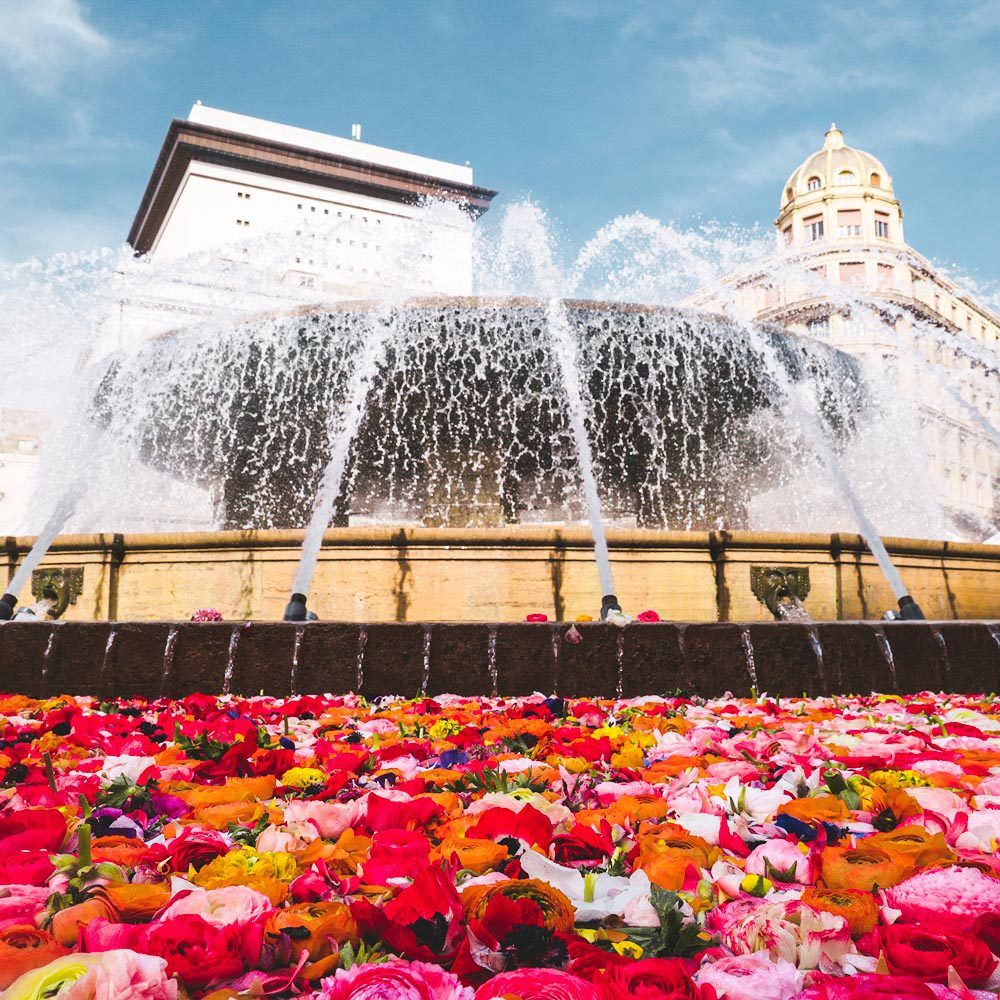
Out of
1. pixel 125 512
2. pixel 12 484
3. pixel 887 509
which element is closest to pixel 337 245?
pixel 12 484

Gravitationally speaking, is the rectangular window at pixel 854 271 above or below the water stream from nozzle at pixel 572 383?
above

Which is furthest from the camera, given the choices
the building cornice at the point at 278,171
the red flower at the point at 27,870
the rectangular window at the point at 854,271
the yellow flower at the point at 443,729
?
→ the building cornice at the point at 278,171

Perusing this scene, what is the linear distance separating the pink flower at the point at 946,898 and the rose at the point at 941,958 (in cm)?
9

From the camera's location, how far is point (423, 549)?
21.0 ft

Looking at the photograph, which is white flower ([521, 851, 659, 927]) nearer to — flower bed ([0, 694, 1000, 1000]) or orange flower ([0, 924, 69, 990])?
flower bed ([0, 694, 1000, 1000])

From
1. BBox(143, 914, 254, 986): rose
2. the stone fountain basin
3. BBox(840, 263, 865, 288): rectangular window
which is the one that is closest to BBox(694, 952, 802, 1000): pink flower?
BBox(143, 914, 254, 986): rose

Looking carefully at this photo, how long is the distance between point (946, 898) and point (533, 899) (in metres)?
0.62

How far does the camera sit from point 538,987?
953mm

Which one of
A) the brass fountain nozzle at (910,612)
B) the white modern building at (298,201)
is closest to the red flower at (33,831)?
the brass fountain nozzle at (910,612)

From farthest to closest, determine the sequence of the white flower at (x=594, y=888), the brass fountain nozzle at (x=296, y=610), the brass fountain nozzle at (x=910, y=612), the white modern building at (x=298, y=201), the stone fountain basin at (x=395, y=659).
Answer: the white modern building at (x=298, y=201) < the brass fountain nozzle at (x=910, y=612) < the brass fountain nozzle at (x=296, y=610) < the stone fountain basin at (x=395, y=659) < the white flower at (x=594, y=888)

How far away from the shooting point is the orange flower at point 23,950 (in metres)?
1.04

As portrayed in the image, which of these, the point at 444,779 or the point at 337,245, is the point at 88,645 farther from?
the point at 337,245

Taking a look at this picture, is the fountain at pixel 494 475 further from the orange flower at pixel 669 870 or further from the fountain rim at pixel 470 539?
the orange flower at pixel 669 870

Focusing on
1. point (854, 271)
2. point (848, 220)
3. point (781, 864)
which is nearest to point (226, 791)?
point (781, 864)
